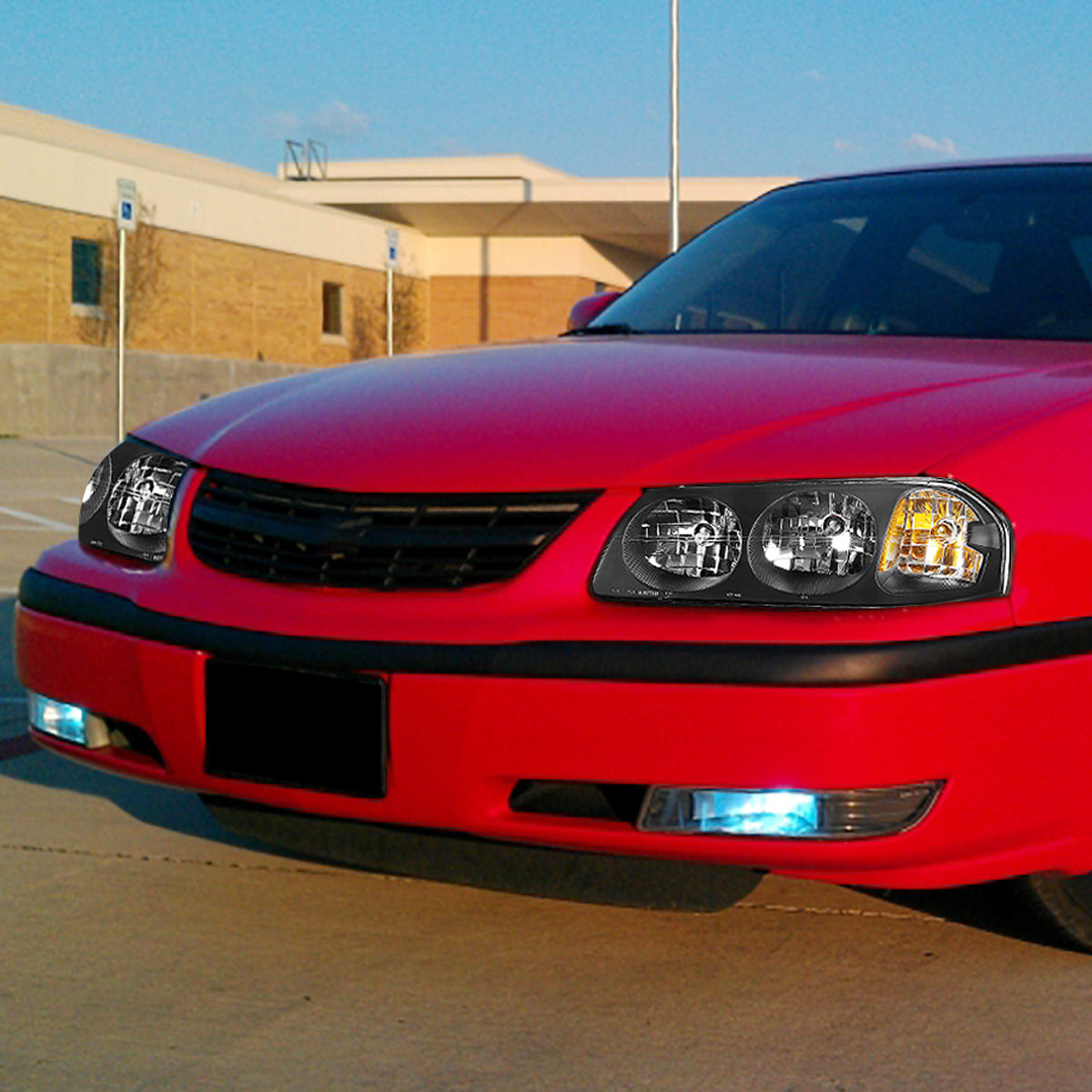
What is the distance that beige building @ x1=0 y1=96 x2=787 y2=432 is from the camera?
2719 centimetres

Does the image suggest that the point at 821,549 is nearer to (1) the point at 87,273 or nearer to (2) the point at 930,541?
(2) the point at 930,541

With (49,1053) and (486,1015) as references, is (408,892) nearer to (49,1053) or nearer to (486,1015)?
(486,1015)

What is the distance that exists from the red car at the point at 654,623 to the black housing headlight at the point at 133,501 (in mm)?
44

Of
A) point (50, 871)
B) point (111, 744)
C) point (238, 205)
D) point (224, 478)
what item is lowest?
point (50, 871)

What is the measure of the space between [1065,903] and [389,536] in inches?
52.4

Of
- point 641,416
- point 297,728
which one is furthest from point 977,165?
point 297,728

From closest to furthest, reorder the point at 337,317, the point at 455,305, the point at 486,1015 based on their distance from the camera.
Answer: the point at 486,1015 → the point at 337,317 → the point at 455,305

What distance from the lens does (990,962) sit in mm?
3076

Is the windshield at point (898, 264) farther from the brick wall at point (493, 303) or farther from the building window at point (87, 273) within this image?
the brick wall at point (493, 303)

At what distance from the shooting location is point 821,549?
262cm

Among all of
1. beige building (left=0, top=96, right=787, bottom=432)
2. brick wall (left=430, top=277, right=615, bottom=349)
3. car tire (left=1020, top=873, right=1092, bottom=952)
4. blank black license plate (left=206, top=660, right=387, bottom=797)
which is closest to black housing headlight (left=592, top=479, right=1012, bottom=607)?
blank black license plate (left=206, top=660, right=387, bottom=797)

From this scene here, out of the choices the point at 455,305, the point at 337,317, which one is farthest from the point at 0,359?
the point at 455,305

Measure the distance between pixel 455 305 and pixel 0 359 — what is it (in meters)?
15.4

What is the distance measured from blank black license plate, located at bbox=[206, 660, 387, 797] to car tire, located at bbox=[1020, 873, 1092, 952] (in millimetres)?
1152
